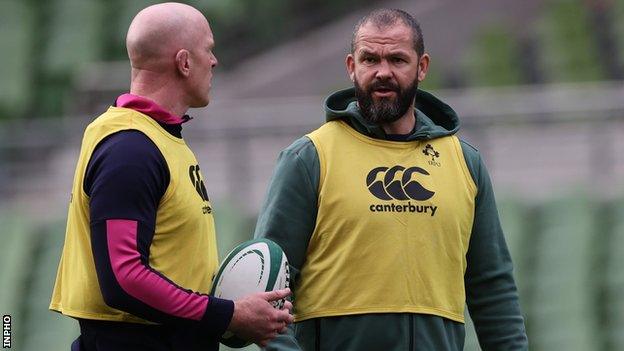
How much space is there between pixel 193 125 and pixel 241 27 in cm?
323

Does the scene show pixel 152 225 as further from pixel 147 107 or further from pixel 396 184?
pixel 396 184

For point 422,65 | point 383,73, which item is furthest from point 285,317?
point 422,65

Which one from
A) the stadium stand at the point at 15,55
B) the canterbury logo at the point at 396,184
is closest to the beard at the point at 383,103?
the canterbury logo at the point at 396,184

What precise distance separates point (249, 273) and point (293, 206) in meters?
0.31

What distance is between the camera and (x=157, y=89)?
3.81 meters

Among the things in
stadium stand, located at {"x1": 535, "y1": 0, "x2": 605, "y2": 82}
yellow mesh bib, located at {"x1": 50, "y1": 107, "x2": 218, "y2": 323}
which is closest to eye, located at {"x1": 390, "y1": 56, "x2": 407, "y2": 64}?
yellow mesh bib, located at {"x1": 50, "y1": 107, "x2": 218, "y2": 323}

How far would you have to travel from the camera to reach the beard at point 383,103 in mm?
4121

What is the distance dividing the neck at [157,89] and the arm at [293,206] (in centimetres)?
A: 40

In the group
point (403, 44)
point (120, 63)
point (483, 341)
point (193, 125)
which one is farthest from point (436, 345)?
point (120, 63)

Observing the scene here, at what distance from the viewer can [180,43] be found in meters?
3.78

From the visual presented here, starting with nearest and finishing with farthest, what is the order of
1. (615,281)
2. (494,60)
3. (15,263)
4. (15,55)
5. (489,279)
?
(489,279)
(615,281)
(15,263)
(15,55)
(494,60)

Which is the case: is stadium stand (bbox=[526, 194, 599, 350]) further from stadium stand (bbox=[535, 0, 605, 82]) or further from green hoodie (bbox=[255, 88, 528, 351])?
green hoodie (bbox=[255, 88, 528, 351])

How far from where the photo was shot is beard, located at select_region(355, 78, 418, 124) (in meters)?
4.12

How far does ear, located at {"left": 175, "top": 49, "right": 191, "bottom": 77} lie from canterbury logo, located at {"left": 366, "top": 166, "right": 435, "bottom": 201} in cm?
59
